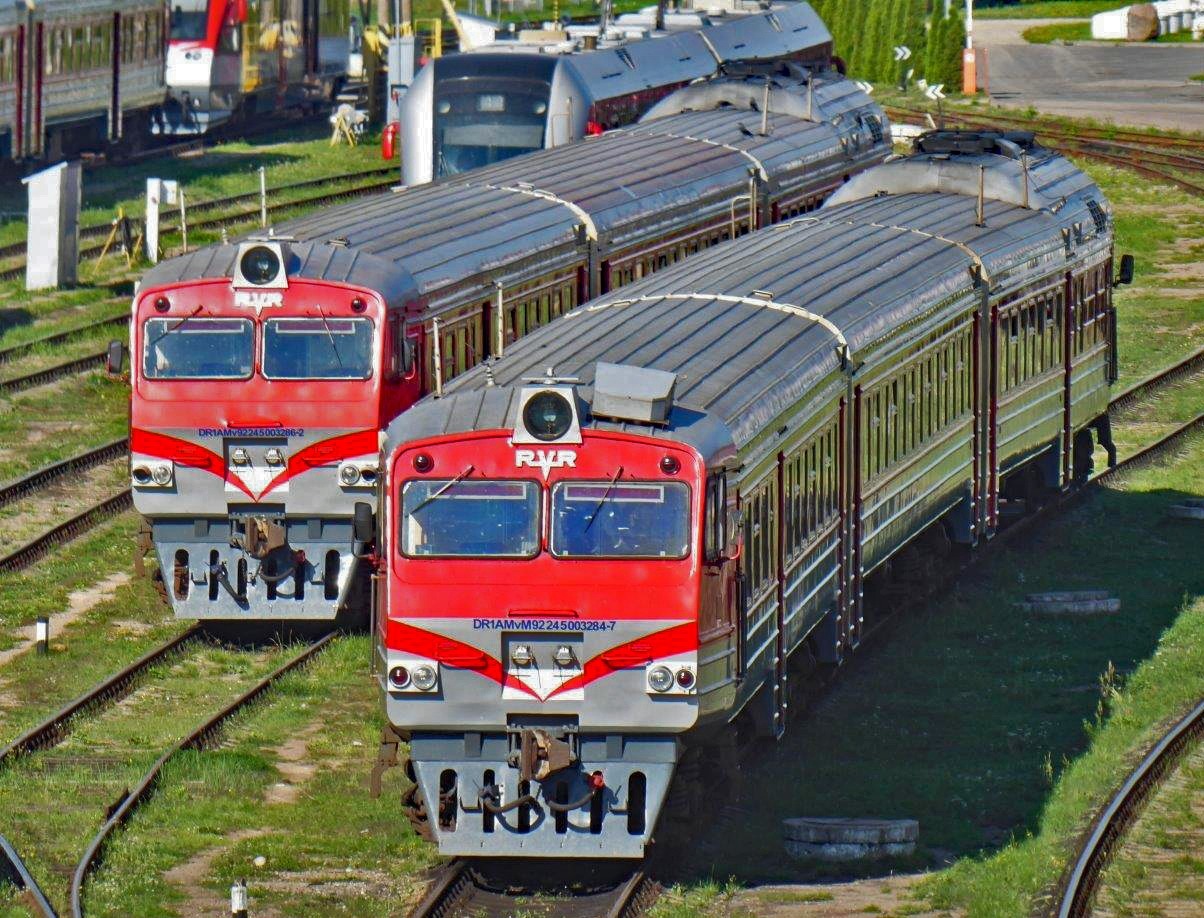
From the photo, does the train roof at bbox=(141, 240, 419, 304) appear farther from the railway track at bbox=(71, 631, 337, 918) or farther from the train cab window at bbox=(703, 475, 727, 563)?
the train cab window at bbox=(703, 475, 727, 563)

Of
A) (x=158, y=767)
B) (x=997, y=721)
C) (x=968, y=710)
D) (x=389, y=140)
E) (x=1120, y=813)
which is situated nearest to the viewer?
(x=1120, y=813)

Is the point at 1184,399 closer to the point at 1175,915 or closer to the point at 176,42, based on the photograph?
the point at 1175,915

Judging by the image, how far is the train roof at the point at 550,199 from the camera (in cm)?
2031

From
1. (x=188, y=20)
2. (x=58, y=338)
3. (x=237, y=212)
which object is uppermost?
(x=188, y=20)

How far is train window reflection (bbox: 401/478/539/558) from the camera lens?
44.7 feet

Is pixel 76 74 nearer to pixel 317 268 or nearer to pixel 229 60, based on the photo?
pixel 229 60

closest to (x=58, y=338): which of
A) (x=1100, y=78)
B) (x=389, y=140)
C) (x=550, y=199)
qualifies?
(x=550, y=199)

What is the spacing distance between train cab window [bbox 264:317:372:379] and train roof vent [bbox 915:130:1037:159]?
27.7 feet

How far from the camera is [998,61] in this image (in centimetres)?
7025

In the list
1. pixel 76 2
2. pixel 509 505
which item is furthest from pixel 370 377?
pixel 76 2

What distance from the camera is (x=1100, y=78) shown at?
216ft

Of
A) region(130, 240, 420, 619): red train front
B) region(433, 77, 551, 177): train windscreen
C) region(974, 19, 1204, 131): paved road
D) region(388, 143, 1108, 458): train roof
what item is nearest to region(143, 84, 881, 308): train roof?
region(130, 240, 420, 619): red train front

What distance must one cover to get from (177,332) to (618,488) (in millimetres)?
6501

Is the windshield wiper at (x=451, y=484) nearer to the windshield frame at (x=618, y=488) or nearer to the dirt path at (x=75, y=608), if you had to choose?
the windshield frame at (x=618, y=488)
